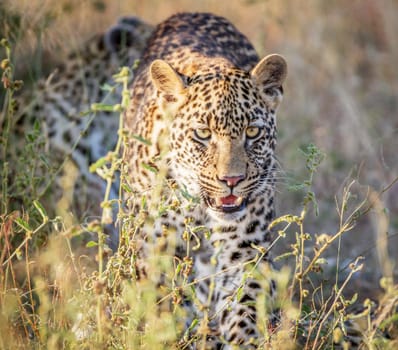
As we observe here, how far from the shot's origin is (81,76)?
967 cm

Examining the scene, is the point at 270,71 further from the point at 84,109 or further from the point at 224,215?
the point at 84,109

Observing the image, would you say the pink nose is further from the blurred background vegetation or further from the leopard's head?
the blurred background vegetation

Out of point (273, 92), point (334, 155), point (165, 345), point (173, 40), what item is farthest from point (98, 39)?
point (165, 345)

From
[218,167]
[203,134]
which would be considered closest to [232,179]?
[218,167]

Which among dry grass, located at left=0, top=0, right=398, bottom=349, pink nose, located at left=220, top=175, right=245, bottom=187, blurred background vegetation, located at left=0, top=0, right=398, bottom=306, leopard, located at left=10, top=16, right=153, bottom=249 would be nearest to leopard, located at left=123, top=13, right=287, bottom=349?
pink nose, located at left=220, top=175, right=245, bottom=187

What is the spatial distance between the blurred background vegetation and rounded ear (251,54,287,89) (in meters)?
1.82

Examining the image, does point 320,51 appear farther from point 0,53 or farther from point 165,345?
point 165,345

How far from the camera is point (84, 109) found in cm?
959

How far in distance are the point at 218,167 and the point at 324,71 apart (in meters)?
6.60

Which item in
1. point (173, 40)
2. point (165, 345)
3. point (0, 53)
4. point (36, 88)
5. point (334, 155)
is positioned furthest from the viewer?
point (334, 155)

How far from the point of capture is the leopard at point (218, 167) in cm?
646

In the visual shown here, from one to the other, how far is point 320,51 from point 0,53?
15.3 feet

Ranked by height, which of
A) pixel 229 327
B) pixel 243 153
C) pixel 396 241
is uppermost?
pixel 243 153

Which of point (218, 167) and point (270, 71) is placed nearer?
point (218, 167)
